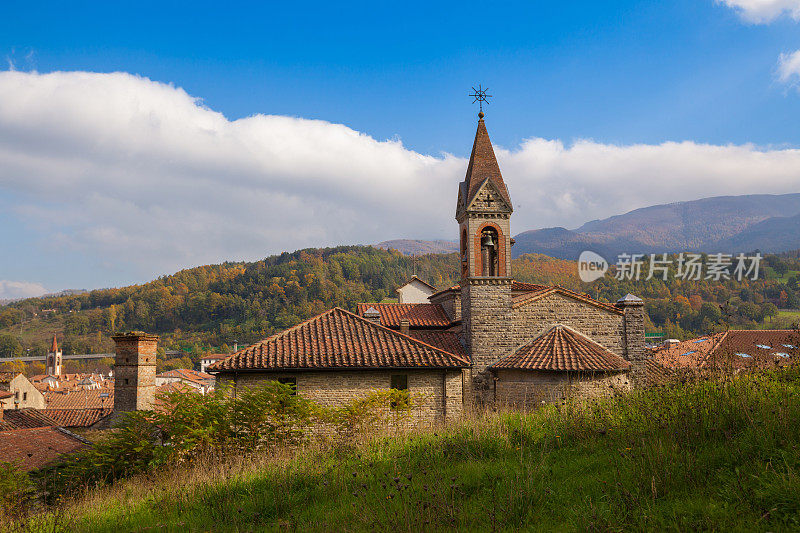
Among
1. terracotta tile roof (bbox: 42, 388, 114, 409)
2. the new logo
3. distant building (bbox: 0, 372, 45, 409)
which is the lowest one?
terracotta tile roof (bbox: 42, 388, 114, 409)

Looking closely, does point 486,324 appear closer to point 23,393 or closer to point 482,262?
point 482,262

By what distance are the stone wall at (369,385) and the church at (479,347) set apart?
0.12 feet

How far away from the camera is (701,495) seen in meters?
5.01

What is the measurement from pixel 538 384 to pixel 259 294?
388ft

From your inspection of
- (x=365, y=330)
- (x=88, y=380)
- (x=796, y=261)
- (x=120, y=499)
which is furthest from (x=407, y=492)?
(x=796, y=261)

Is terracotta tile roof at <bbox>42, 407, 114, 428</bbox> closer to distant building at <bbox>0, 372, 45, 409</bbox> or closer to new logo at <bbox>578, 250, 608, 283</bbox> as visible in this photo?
distant building at <bbox>0, 372, 45, 409</bbox>

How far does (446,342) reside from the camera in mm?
21953

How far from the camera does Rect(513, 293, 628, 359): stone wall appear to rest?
21281mm

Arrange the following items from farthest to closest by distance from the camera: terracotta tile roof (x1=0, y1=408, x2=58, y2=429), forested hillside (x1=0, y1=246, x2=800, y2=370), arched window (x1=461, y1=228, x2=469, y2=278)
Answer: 1. forested hillside (x1=0, y1=246, x2=800, y2=370)
2. terracotta tile roof (x1=0, y1=408, x2=58, y2=429)
3. arched window (x1=461, y1=228, x2=469, y2=278)

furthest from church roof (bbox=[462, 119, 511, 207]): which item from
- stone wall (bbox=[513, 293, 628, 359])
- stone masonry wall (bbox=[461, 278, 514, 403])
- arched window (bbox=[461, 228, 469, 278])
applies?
stone wall (bbox=[513, 293, 628, 359])

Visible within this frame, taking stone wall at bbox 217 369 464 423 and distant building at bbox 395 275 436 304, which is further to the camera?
distant building at bbox 395 275 436 304

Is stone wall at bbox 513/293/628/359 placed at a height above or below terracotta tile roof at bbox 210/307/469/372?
above

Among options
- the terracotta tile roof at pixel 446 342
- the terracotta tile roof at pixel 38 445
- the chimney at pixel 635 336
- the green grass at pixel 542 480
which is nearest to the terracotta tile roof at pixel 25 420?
the terracotta tile roof at pixel 38 445

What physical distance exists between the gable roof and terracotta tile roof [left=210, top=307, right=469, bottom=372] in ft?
22.1
